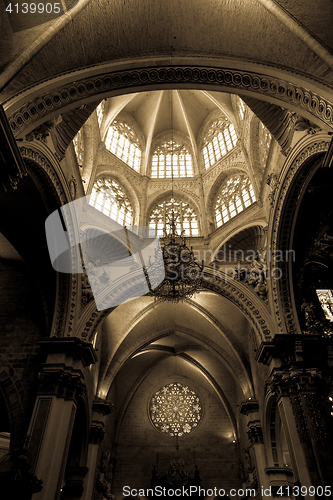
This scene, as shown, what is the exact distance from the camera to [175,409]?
20.3m

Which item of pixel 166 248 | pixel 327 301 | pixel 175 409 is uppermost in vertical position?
pixel 175 409

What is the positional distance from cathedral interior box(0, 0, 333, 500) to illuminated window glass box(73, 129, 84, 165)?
0.13m

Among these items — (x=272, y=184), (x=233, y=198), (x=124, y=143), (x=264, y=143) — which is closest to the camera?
(x=272, y=184)

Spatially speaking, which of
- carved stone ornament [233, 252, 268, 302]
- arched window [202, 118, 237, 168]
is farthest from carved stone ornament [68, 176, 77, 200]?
arched window [202, 118, 237, 168]

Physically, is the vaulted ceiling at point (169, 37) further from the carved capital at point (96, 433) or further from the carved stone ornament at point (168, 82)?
the carved capital at point (96, 433)

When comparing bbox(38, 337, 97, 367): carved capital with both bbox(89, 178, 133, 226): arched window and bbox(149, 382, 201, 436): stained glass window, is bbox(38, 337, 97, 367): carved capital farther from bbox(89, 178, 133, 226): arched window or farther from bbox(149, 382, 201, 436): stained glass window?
bbox(149, 382, 201, 436): stained glass window

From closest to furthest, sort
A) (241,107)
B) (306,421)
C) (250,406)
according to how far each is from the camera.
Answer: (306,421) → (250,406) → (241,107)

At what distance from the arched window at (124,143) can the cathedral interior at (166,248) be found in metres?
0.13

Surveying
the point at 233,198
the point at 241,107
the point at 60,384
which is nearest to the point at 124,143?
the point at 241,107

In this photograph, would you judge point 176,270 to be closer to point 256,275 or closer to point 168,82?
point 256,275

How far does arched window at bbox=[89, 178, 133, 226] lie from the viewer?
15000 millimetres

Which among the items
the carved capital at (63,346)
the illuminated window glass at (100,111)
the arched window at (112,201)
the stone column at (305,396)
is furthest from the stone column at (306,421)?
the illuminated window glass at (100,111)

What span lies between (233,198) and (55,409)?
1006 cm

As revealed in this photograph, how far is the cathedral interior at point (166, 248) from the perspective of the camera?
24.7ft
